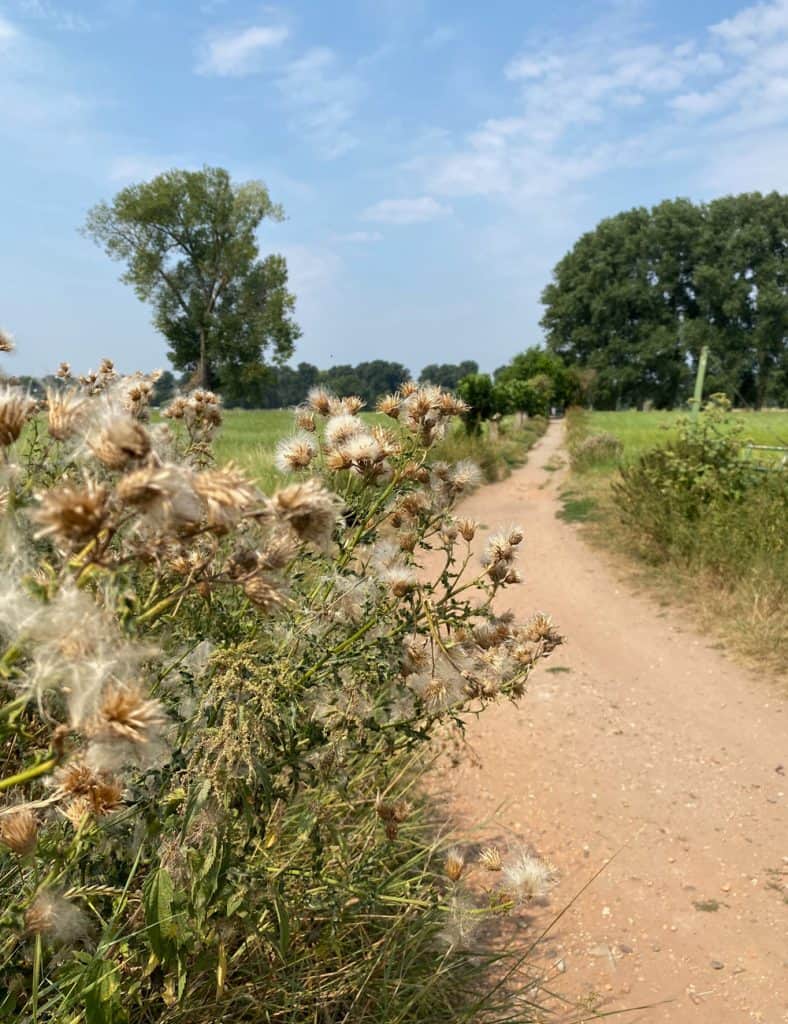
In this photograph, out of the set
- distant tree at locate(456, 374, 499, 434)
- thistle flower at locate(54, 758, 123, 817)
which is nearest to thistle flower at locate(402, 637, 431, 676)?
thistle flower at locate(54, 758, 123, 817)

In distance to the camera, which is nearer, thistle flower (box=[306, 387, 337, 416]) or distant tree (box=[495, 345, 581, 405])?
thistle flower (box=[306, 387, 337, 416])

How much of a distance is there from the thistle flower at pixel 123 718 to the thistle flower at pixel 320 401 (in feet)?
4.06

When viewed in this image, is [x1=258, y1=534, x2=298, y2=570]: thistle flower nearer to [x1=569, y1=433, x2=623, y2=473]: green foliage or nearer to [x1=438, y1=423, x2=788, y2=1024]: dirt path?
[x1=438, y1=423, x2=788, y2=1024]: dirt path

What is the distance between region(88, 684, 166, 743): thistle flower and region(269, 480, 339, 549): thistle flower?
25 centimetres

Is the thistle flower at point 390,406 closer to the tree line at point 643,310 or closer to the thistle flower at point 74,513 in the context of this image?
the thistle flower at point 74,513

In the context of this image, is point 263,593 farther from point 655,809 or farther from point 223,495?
point 655,809

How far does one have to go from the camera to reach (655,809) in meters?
3.60

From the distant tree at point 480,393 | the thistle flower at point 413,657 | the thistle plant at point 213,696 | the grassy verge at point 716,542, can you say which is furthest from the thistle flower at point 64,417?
the distant tree at point 480,393

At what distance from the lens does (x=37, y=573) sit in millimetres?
1000

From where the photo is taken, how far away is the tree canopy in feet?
168

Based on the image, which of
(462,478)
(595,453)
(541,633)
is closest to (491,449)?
(595,453)

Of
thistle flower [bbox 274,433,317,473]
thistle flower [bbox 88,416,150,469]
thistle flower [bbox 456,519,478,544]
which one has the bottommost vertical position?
thistle flower [bbox 456,519,478,544]

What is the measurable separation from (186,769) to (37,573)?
1.73 ft

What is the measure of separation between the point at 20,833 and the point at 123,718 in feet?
1.45
